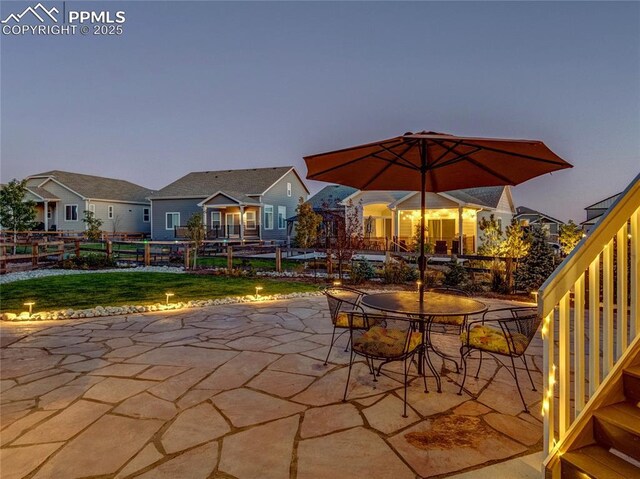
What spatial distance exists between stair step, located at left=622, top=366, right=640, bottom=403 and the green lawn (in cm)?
767

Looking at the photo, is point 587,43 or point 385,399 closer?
point 385,399

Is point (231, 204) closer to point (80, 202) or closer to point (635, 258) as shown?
point (80, 202)

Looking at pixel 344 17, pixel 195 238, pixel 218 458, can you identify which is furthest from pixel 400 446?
pixel 195 238

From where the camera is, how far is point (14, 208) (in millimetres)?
22891

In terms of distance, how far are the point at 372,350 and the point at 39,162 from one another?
55698mm

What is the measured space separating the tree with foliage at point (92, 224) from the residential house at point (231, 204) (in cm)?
405

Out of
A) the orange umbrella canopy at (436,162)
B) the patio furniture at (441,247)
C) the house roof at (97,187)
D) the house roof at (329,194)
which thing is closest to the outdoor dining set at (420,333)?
the orange umbrella canopy at (436,162)

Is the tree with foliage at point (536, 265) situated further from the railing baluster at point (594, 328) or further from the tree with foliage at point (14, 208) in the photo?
the tree with foliage at point (14, 208)

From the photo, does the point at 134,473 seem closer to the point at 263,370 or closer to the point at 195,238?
the point at 263,370

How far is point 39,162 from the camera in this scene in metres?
45.2

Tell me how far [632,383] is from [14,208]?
97.3ft

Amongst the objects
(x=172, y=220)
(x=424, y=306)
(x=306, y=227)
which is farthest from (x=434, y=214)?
(x=172, y=220)

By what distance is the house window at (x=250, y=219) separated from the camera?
2902cm

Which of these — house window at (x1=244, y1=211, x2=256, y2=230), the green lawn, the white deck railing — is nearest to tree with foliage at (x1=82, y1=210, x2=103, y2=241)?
house window at (x1=244, y1=211, x2=256, y2=230)
